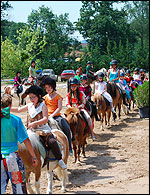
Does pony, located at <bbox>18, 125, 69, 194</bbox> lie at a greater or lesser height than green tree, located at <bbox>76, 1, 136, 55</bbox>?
lesser

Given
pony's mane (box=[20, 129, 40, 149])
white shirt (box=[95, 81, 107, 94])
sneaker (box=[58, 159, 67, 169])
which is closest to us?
pony's mane (box=[20, 129, 40, 149])

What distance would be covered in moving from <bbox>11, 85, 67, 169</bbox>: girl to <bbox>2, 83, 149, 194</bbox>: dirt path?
1.13 metres

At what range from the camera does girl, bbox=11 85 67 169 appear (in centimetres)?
631

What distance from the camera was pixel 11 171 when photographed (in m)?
4.95

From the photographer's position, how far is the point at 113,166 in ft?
29.5

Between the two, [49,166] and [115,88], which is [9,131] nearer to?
[49,166]

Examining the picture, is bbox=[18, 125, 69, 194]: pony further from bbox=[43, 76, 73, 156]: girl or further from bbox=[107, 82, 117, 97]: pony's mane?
bbox=[107, 82, 117, 97]: pony's mane

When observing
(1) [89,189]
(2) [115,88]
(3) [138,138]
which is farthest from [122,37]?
(1) [89,189]

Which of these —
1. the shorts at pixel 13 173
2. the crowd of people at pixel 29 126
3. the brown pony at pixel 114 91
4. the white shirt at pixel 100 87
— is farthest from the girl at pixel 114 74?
the shorts at pixel 13 173

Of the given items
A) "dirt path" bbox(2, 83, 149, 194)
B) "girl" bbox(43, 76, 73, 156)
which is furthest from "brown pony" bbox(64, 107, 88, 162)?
"girl" bbox(43, 76, 73, 156)

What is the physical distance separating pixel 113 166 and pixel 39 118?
11.0 feet

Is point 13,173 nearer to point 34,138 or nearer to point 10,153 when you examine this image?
point 10,153

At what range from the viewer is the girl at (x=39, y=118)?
6309mm

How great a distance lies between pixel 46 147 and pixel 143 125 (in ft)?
27.9
